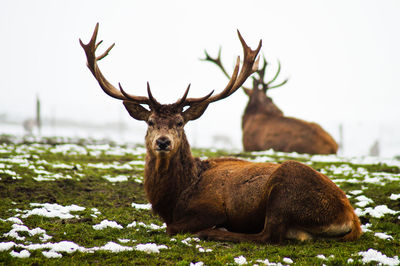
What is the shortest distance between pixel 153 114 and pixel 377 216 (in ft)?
12.5

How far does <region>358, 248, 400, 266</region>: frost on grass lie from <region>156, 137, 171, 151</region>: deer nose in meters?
2.59

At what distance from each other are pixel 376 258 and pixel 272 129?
10714 millimetres

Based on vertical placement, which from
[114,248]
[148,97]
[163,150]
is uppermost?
[148,97]

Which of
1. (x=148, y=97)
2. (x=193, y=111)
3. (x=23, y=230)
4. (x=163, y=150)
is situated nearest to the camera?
(x=23, y=230)

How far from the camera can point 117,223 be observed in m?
5.42

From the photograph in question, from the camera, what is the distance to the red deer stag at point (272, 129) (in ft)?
44.0

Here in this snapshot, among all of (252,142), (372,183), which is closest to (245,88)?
(252,142)

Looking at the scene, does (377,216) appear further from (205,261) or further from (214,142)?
(214,142)

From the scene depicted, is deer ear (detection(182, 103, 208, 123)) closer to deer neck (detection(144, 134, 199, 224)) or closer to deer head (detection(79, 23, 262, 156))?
deer head (detection(79, 23, 262, 156))

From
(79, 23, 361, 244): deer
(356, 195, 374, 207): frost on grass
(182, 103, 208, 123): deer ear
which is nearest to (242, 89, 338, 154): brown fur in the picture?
(356, 195, 374, 207): frost on grass

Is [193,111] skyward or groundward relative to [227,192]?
skyward

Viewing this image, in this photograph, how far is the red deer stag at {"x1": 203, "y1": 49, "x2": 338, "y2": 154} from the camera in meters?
13.4

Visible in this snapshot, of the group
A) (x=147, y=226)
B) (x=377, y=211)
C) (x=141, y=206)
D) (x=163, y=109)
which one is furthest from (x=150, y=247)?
(x=377, y=211)

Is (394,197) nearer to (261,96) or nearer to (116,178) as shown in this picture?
(116,178)
